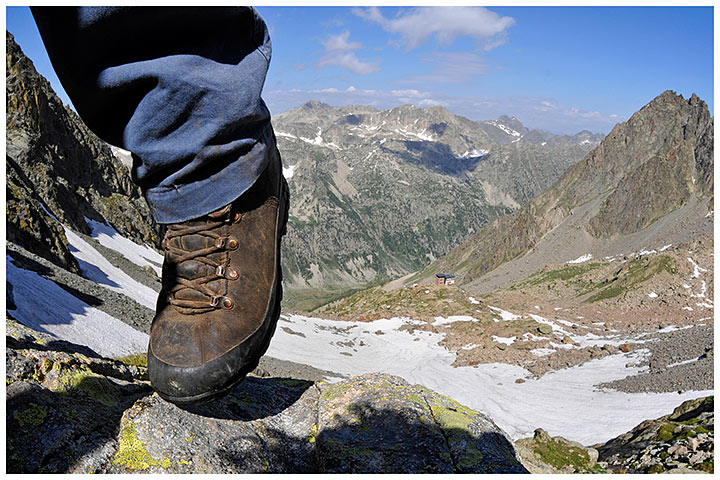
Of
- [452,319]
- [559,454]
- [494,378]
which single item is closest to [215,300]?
[559,454]

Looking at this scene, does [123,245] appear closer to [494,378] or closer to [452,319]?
[452,319]

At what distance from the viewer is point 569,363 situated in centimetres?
3130

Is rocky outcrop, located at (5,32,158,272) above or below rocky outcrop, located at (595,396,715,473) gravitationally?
above

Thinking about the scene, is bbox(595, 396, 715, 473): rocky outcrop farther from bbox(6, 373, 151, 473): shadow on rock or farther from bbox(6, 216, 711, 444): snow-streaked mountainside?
bbox(6, 373, 151, 473): shadow on rock

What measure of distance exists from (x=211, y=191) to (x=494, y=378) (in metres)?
29.8

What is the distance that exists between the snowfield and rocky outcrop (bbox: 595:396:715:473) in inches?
269

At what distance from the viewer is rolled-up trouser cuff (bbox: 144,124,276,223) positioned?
8.94 ft

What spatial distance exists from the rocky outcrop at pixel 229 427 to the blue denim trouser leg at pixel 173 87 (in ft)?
5.07

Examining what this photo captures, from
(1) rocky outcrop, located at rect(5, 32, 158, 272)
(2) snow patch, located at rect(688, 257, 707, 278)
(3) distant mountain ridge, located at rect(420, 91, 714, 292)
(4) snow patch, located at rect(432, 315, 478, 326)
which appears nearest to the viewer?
(1) rocky outcrop, located at rect(5, 32, 158, 272)

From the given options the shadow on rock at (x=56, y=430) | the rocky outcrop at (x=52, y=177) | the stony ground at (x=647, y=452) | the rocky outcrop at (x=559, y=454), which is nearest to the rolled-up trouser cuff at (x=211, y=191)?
the shadow on rock at (x=56, y=430)

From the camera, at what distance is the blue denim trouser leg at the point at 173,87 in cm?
216

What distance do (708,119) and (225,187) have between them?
172m

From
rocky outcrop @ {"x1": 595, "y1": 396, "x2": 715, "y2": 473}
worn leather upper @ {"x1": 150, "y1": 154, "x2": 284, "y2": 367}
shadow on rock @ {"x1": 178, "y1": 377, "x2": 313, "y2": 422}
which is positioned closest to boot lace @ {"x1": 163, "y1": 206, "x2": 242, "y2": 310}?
worn leather upper @ {"x1": 150, "y1": 154, "x2": 284, "y2": 367}
